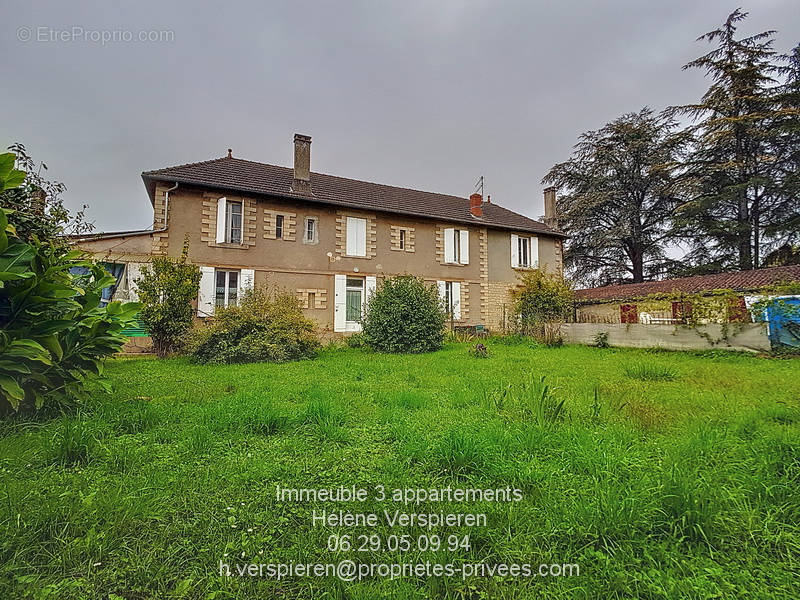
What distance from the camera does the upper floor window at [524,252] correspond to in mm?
18234

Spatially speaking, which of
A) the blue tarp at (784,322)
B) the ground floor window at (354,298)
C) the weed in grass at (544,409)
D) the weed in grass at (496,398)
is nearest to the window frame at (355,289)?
the ground floor window at (354,298)

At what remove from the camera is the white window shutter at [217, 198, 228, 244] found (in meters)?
12.9

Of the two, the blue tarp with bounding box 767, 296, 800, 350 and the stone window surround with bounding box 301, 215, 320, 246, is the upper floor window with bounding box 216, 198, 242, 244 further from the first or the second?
the blue tarp with bounding box 767, 296, 800, 350

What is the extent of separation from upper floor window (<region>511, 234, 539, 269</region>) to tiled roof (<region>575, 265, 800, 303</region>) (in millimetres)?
2919

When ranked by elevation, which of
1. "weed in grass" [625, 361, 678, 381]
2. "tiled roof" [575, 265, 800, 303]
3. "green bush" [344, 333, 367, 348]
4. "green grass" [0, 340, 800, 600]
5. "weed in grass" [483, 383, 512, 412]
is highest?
"tiled roof" [575, 265, 800, 303]

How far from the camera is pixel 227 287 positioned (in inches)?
511

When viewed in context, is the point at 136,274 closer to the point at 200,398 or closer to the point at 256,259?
the point at 256,259

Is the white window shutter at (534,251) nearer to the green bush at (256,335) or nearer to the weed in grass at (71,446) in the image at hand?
the green bush at (256,335)

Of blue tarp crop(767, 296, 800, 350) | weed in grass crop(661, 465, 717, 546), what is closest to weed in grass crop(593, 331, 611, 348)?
blue tarp crop(767, 296, 800, 350)

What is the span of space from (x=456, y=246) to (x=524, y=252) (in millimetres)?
3884

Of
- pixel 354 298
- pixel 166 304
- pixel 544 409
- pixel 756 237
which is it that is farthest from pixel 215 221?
pixel 756 237

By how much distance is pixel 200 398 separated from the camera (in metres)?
4.46

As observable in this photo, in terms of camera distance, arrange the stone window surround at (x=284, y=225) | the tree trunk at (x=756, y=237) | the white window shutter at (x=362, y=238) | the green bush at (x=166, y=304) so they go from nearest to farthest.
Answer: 1. the green bush at (x=166, y=304)
2. the stone window surround at (x=284, y=225)
3. the white window shutter at (x=362, y=238)
4. the tree trunk at (x=756, y=237)

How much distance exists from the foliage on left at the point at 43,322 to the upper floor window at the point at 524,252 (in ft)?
54.8
